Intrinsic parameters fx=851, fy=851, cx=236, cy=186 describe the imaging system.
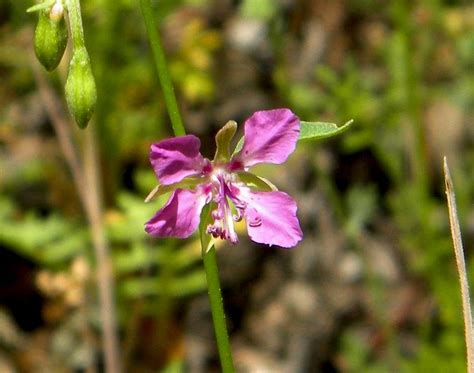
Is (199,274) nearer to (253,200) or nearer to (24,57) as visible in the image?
(24,57)

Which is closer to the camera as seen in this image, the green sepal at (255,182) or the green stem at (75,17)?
the green stem at (75,17)

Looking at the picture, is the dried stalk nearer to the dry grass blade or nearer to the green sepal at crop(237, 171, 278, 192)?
the green sepal at crop(237, 171, 278, 192)

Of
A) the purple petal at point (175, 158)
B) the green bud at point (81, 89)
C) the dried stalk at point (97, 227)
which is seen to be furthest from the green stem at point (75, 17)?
the dried stalk at point (97, 227)

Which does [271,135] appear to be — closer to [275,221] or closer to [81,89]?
[275,221]

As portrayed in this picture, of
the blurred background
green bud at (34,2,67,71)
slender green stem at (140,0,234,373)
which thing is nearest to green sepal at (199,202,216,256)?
slender green stem at (140,0,234,373)

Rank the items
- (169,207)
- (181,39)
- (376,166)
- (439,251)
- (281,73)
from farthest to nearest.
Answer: (181,39), (376,166), (439,251), (281,73), (169,207)

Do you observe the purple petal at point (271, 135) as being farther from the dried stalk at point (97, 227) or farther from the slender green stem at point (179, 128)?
the dried stalk at point (97, 227)

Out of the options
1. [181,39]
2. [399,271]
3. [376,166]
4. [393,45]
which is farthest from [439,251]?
[181,39]
